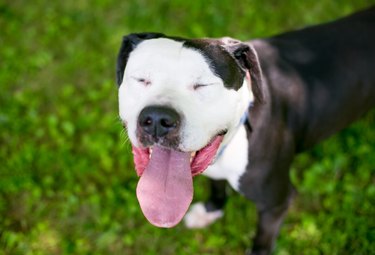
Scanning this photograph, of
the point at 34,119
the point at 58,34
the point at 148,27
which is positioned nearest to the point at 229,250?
the point at 34,119

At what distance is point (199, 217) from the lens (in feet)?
10.9

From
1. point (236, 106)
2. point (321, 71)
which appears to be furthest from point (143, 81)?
point (321, 71)

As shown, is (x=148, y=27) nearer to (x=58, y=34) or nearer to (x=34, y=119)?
(x=58, y=34)

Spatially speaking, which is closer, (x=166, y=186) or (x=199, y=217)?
(x=166, y=186)

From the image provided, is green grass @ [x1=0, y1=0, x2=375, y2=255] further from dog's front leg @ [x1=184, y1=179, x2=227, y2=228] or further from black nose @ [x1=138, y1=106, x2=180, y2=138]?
black nose @ [x1=138, y1=106, x2=180, y2=138]

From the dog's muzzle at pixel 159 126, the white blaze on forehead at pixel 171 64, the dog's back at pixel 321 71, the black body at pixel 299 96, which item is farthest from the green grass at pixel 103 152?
the white blaze on forehead at pixel 171 64

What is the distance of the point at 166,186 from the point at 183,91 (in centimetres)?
54

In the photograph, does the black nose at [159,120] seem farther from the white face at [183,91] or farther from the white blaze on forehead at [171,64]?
the white blaze on forehead at [171,64]

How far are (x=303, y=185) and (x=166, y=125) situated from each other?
1817 mm

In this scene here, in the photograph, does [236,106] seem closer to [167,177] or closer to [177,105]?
[177,105]

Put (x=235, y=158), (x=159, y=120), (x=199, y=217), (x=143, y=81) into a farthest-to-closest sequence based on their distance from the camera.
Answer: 1. (x=199, y=217)
2. (x=235, y=158)
3. (x=143, y=81)
4. (x=159, y=120)

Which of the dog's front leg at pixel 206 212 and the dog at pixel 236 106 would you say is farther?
the dog's front leg at pixel 206 212

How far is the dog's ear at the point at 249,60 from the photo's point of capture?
7.30 feet

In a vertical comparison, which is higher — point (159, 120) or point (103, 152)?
point (159, 120)
